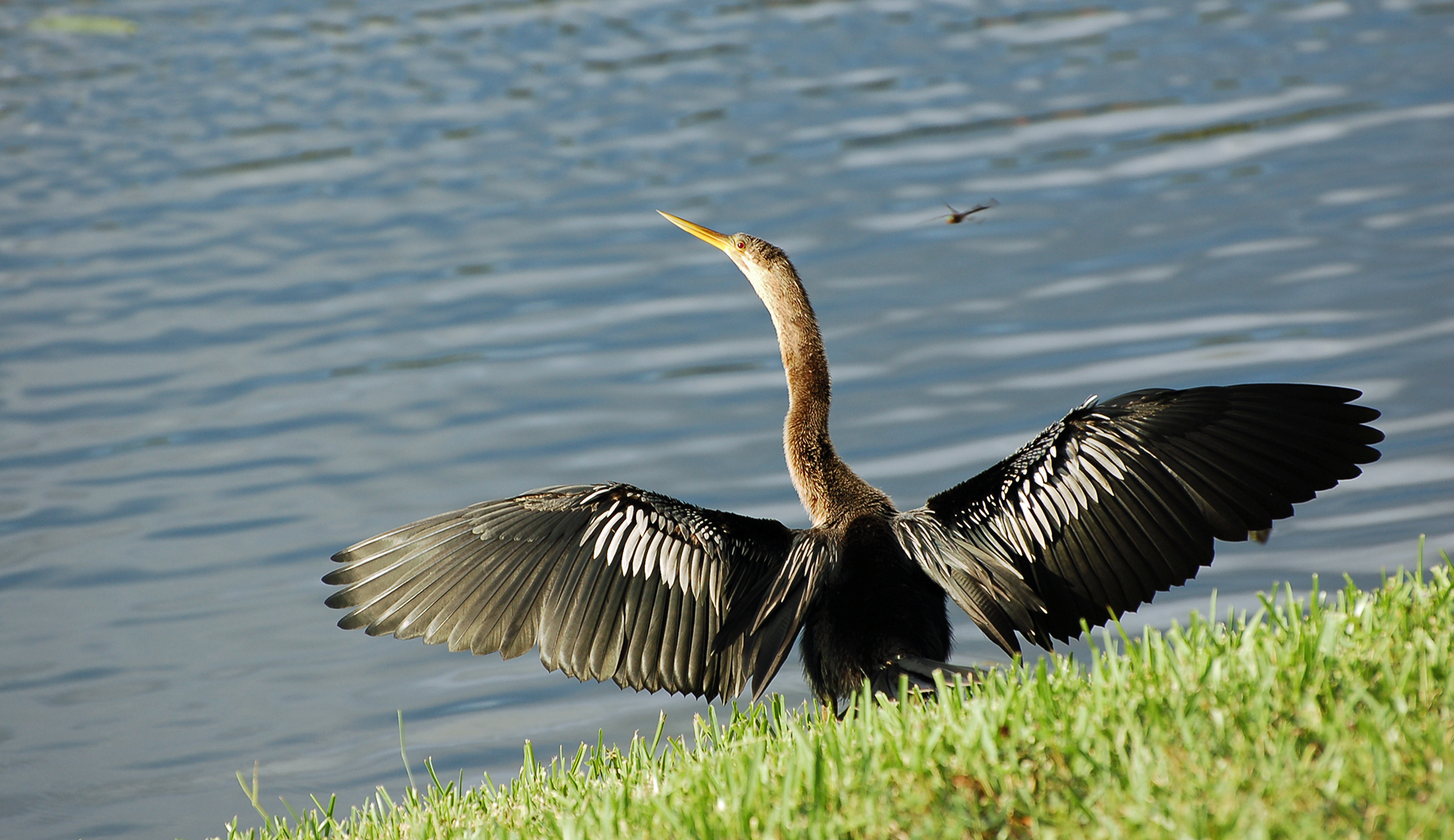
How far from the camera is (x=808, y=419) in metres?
5.02

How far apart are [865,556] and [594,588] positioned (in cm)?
82

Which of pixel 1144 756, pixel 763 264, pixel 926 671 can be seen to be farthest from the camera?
pixel 763 264

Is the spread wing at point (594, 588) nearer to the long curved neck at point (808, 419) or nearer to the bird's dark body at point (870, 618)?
the bird's dark body at point (870, 618)

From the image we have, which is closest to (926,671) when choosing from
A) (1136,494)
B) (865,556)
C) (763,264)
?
(865,556)

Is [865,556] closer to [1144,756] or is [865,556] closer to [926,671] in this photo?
[926,671]

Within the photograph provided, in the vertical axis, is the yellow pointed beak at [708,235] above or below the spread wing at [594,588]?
above

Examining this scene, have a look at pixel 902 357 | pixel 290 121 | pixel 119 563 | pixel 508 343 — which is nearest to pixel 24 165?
pixel 290 121

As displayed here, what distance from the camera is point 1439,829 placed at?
2482 mm

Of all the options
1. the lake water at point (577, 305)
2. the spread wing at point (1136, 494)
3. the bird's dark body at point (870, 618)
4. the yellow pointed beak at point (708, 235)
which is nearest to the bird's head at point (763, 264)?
the yellow pointed beak at point (708, 235)

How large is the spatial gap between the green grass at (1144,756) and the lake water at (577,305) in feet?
8.13

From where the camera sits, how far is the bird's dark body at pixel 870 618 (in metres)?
4.11

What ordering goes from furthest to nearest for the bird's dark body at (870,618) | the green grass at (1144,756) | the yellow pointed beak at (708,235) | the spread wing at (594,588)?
the yellow pointed beak at (708,235) < the spread wing at (594,588) < the bird's dark body at (870,618) < the green grass at (1144,756)

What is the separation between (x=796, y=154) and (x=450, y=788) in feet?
28.9

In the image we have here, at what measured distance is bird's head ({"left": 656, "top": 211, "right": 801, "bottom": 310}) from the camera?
5.32m
